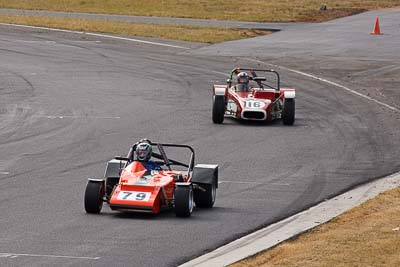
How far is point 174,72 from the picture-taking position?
3856 cm

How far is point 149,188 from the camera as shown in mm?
16469

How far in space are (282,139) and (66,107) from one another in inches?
285

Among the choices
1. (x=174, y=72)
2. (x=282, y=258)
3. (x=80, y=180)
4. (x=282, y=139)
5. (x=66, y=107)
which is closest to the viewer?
(x=282, y=258)

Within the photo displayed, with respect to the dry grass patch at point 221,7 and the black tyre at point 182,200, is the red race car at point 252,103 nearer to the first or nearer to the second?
the black tyre at point 182,200

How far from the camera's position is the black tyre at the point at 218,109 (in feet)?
89.0

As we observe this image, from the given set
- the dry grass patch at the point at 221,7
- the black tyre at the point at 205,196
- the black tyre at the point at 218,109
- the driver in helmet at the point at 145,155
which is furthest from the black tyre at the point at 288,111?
the dry grass patch at the point at 221,7

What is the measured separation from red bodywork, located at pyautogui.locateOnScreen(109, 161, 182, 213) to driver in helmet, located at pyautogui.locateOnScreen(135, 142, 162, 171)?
0.11 meters

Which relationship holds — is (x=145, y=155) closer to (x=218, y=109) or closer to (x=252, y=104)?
(x=218, y=109)

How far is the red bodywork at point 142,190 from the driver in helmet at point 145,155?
0.37 ft

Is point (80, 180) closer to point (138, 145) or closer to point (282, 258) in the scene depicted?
point (138, 145)

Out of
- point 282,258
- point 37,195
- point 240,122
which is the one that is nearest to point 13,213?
point 37,195

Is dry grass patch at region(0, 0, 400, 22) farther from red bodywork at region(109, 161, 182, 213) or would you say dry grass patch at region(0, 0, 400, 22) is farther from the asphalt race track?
red bodywork at region(109, 161, 182, 213)

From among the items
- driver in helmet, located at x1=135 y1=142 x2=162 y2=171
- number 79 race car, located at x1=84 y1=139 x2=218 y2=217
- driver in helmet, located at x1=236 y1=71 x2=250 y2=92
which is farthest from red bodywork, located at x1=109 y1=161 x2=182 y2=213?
driver in helmet, located at x1=236 y1=71 x2=250 y2=92

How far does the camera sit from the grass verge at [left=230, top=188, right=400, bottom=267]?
13125mm
